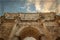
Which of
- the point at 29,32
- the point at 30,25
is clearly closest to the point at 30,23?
the point at 30,25

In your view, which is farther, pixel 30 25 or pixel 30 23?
pixel 30 23

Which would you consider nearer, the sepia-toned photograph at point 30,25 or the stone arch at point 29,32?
the sepia-toned photograph at point 30,25

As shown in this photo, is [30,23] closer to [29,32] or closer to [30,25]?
[30,25]

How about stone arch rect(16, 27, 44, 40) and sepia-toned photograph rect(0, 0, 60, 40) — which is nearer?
sepia-toned photograph rect(0, 0, 60, 40)

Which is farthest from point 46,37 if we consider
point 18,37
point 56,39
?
point 18,37

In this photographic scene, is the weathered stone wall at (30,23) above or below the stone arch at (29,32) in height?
above

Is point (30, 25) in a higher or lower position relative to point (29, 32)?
higher

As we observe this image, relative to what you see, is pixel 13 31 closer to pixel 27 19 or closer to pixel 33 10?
pixel 27 19

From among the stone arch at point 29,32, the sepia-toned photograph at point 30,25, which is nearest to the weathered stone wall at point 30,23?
the sepia-toned photograph at point 30,25

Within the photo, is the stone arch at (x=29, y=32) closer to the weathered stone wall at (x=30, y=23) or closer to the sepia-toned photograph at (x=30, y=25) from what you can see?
the sepia-toned photograph at (x=30, y=25)

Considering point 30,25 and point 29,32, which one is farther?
point 29,32

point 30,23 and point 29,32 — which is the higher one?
point 30,23

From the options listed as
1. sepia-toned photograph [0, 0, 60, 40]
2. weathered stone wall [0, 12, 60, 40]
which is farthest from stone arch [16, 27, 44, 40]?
weathered stone wall [0, 12, 60, 40]

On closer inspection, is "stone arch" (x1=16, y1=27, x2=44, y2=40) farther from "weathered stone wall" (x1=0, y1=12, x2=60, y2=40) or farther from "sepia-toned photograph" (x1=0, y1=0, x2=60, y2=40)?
"weathered stone wall" (x1=0, y1=12, x2=60, y2=40)
